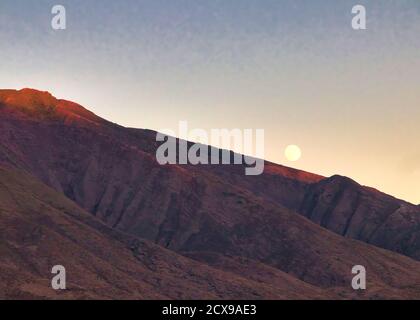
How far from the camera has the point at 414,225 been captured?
14738 cm

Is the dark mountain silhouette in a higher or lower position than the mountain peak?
lower

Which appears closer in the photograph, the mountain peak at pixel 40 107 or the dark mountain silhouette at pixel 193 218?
the dark mountain silhouette at pixel 193 218

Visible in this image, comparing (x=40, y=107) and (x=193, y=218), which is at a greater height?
(x=40, y=107)

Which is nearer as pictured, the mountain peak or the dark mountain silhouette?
the dark mountain silhouette

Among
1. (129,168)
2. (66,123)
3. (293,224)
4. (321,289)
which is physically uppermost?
(66,123)

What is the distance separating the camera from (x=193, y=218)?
12375cm

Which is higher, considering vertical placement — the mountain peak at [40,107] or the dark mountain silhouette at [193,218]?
the mountain peak at [40,107]

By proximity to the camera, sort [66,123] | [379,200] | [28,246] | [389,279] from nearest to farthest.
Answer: [28,246], [389,279], [66,123], [379,200]

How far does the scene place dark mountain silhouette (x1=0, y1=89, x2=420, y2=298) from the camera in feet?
321

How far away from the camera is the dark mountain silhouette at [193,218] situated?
97.9 metres

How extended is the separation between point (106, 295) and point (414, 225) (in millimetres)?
84644

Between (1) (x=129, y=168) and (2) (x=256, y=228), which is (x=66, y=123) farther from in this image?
(2) (x=256, y=228)

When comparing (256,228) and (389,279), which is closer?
(389,279)
